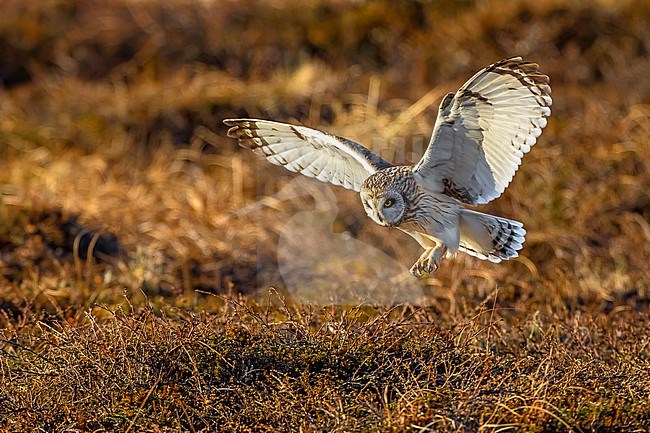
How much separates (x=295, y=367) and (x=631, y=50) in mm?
6997

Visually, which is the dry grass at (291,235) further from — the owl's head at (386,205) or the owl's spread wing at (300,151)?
the owl's spread wing at (300,151)

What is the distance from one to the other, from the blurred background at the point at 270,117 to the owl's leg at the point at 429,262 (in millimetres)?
555

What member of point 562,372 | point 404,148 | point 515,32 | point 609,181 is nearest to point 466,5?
point 515,32

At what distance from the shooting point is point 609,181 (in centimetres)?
681

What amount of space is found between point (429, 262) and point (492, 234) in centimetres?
42

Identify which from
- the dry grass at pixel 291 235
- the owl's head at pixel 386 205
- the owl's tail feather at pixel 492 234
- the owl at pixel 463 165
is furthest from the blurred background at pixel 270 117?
the owl's head at pixel 386 205

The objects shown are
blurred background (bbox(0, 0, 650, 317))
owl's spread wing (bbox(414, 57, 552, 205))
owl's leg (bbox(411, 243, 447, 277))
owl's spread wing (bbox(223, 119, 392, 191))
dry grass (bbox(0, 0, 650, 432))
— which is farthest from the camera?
blurred background (bbox(0, 0, 650, 317))

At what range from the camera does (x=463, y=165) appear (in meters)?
3.96

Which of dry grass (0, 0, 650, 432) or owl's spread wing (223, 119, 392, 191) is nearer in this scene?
dry grass (0, 0, 650, 432)

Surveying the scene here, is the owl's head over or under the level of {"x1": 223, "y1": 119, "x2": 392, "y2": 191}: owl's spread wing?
over

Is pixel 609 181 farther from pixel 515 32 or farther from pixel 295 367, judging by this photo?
pixel 295 367

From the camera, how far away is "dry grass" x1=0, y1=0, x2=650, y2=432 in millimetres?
3387

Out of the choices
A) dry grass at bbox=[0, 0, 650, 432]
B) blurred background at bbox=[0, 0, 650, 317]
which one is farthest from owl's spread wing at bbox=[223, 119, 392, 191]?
blurred background at bbox=[0, 0, 650, 317]

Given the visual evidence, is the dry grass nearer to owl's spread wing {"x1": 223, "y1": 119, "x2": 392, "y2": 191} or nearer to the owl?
the owl
